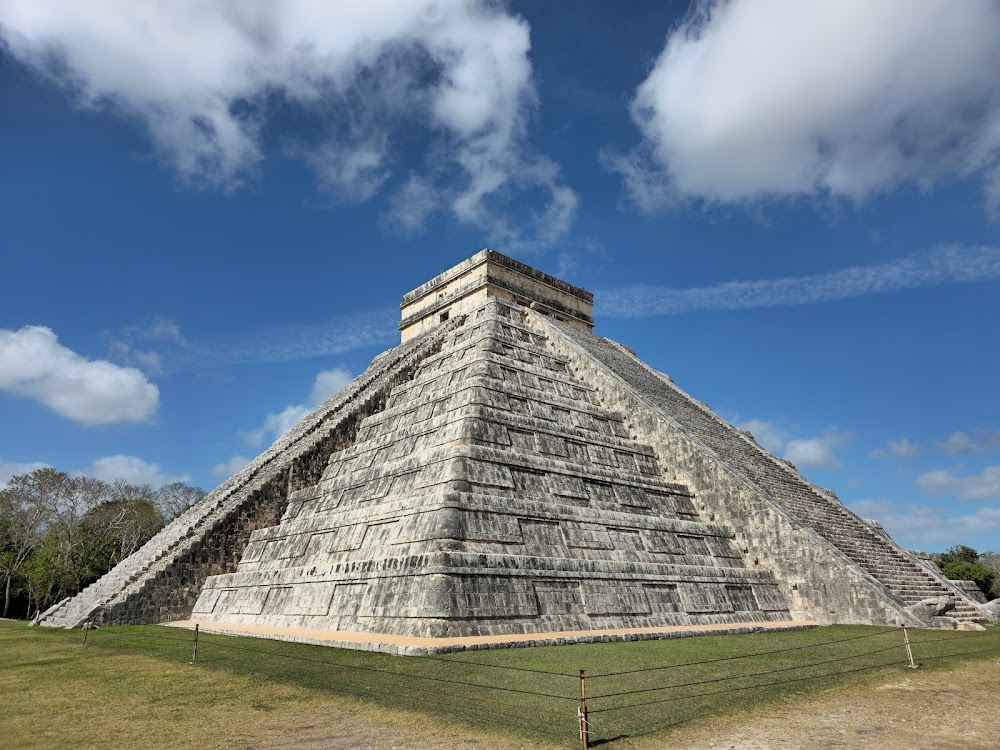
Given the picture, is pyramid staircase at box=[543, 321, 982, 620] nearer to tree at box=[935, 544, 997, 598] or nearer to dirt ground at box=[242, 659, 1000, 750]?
dirt ground at box=[242, 659, 1000, 750]

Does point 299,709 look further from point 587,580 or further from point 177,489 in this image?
point 177,489

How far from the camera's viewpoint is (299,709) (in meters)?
6.54

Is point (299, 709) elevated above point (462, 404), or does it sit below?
below

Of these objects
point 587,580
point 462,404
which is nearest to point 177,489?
point 462,404

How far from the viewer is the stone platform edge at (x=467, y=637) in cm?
931

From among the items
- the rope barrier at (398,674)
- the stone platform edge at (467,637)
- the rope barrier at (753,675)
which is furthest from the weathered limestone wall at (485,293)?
the rope barrier at (753,675)

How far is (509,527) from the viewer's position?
1192 cm

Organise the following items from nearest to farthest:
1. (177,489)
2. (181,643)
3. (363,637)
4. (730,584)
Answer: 1. (363,637)
2. (181,643)
3. (730,584)
4. (177,489)

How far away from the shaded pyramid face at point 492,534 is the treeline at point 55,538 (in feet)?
54.1

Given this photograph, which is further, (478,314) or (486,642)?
(478,314)

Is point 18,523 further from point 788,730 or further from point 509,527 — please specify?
point 788,730

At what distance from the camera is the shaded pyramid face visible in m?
10.9

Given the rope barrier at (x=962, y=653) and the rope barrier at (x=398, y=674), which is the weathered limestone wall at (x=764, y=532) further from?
the rope barrier at (x=398, y=674)

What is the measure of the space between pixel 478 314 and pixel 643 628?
13.1m
